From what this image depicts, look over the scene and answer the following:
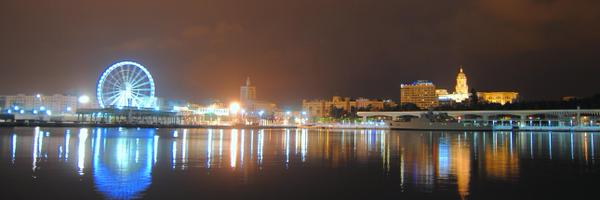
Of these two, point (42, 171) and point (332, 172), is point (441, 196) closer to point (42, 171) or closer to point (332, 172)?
point (332, 172)

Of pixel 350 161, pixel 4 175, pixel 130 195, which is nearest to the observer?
pixel 130 195

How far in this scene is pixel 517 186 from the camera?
17812mm

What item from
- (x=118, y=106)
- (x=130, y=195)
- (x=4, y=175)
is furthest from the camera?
(x=118, y=106)

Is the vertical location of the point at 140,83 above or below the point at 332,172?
above

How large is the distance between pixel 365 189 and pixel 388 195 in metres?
1.26

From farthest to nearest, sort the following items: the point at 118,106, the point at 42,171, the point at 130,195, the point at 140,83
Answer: the point at 118,106 < the point at 140,83 < the point at 42,171 < the point at 130,195

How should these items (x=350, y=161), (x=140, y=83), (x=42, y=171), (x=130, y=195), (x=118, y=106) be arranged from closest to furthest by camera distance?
(x=130, y=195) → (x=42, y=171) → (x=350, y=161) → (x=140, y=83) → (x=118, y=106)

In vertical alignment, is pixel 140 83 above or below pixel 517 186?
above

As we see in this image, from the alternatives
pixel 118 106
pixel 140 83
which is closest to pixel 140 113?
pixel 118 106

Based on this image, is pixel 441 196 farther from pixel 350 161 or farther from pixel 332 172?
pixel 350 161

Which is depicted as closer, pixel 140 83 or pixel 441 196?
pixel 441 196

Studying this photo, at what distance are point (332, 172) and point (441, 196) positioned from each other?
663 cm

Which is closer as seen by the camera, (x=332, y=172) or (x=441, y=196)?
(x=441, y=196)

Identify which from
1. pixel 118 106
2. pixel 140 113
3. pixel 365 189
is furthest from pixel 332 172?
pixel 140 113
